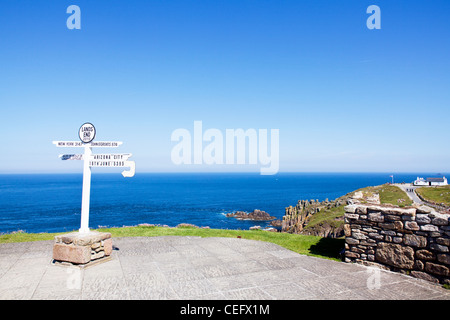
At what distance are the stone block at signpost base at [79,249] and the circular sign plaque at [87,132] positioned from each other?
258 cm

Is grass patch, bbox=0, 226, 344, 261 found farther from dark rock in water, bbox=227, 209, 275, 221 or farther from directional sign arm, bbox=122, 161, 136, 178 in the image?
dark rock in water, bbox=227, 209, 275, 221

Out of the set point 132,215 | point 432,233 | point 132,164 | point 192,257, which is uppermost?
point 132,164

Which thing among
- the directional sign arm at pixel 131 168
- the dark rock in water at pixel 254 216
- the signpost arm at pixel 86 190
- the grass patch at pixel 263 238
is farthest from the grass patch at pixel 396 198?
the dark rock in water at pixel 254 216

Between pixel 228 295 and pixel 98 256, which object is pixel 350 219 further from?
pixel 98 256

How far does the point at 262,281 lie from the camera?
665 cm

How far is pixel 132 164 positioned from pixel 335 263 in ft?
20.3

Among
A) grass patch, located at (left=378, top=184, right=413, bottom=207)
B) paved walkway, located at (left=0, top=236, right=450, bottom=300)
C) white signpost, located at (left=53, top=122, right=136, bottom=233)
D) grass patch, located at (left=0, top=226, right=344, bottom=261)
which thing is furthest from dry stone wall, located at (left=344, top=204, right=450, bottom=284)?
grass patch, located at (left=378, top=184, right=413, bottom=207)

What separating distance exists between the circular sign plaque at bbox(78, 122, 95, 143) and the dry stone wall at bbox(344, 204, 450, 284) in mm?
7432

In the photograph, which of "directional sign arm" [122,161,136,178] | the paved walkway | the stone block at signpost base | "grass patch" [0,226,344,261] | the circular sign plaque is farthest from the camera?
"grass patch" [0,226,344,261]

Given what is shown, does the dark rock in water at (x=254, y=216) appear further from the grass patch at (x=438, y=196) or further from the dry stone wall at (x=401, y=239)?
the dry stone wall at (x=401, y=239)

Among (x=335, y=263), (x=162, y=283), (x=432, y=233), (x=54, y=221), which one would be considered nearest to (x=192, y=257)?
(x=162, y=283)

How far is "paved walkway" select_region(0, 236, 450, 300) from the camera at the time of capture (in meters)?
5.84
